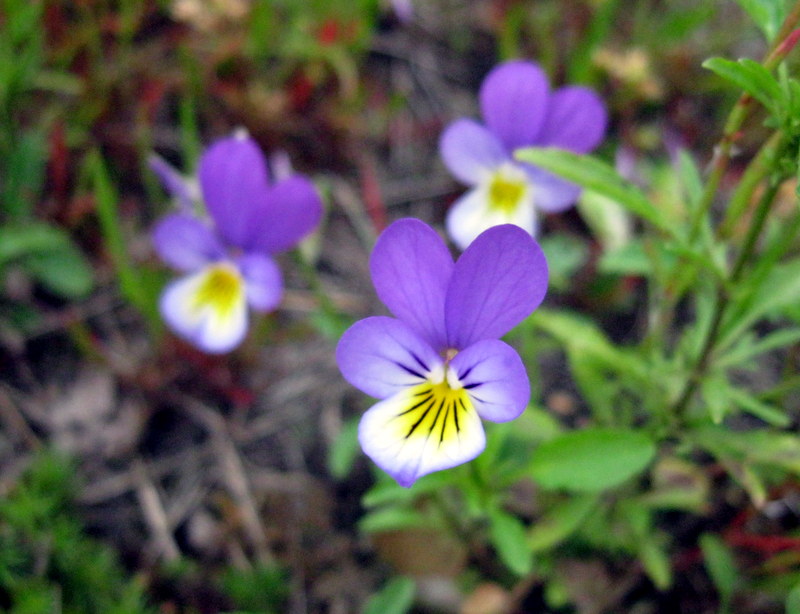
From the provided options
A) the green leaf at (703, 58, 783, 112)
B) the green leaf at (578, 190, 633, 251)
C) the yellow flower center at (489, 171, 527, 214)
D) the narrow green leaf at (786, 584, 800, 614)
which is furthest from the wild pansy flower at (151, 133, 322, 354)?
the narrow green leaf at (786, 584, 800, 614)

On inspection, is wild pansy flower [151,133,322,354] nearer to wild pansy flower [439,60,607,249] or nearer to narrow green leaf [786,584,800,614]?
wild pansy flower [439,60,607,249]

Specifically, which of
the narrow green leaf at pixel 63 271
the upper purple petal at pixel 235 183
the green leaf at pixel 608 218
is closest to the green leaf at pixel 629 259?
the green leaf at pixel 608 218

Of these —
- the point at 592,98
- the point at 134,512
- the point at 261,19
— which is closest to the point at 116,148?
the point at 261,19

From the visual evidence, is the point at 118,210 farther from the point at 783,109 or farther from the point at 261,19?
the point at 783,109

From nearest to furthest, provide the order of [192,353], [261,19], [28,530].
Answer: [28,530]
[192,353]
[261,19]

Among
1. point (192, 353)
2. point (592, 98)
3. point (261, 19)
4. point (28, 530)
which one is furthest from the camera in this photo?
point (261, 19)

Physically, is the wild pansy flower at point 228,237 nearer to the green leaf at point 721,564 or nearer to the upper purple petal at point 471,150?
the upper purple petal at point 471,150
